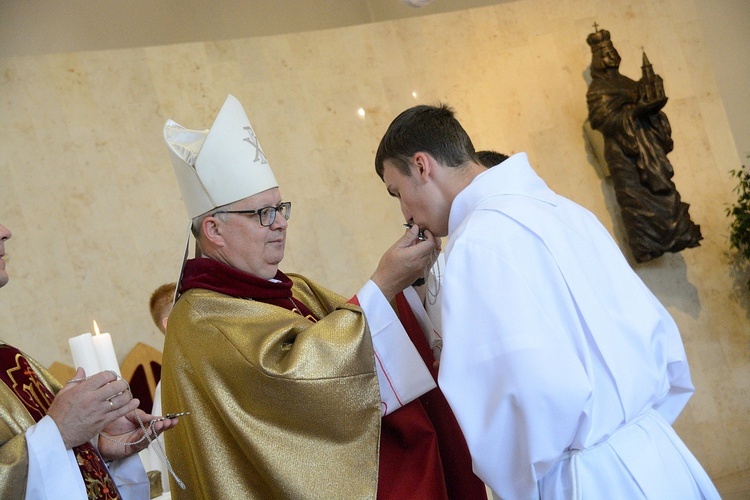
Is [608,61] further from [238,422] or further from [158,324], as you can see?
[238,422]

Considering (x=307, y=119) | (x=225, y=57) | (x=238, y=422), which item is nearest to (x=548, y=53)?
(x=307, y=119)

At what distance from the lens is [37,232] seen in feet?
16.6

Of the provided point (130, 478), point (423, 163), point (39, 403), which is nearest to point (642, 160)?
point (423, 163)

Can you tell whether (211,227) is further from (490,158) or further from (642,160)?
(642,160)

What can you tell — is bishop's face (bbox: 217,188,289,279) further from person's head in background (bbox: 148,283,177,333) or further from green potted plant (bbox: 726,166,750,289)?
green potted plant (bbox: 726,166,750,289)

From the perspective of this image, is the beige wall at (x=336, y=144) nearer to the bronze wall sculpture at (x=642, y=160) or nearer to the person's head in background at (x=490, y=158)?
the bronze wall sculpture at (x=642, y=160)

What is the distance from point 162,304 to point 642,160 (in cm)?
344

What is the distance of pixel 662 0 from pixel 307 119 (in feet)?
10.1

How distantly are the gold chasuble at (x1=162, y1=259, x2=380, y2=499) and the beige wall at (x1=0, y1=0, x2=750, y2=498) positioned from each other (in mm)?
2822

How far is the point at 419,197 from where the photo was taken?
2623mm

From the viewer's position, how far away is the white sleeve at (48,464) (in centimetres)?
211

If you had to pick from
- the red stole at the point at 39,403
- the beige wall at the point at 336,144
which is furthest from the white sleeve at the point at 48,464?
the beige wall at the point at 336,144

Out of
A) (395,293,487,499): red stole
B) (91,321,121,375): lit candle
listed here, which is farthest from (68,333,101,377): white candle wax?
(395,293,487,499): red stole

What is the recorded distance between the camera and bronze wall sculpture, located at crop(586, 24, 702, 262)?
604cm
